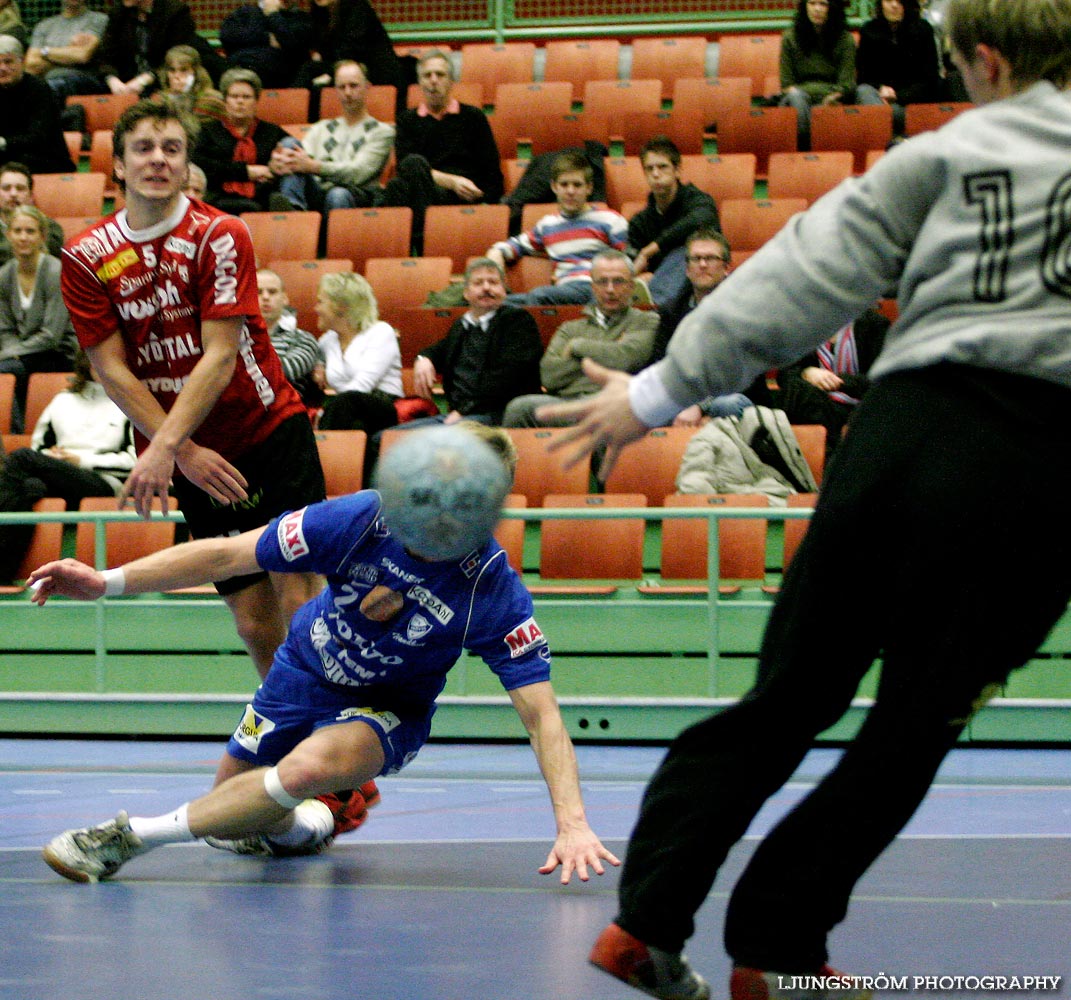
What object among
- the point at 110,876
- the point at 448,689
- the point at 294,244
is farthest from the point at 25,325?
the point at 110,876

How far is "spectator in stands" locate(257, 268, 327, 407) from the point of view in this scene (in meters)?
7.80

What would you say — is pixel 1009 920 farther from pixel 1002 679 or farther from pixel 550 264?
pixel 550 264

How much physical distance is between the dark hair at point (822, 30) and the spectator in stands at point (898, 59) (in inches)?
8.8

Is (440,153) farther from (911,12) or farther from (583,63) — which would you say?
(911,12)

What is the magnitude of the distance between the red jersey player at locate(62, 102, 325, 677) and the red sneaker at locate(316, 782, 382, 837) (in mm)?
558

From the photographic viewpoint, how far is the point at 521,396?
763 centimetres

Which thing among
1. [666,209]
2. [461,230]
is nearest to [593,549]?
[666,209]

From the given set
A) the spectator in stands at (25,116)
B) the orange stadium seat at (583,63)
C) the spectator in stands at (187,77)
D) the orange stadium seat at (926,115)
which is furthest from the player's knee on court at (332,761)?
the orange stadium seat at (583,63)

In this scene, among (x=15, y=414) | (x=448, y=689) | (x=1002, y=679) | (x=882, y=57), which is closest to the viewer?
(x=1002, y=679)

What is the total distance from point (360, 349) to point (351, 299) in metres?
0.26

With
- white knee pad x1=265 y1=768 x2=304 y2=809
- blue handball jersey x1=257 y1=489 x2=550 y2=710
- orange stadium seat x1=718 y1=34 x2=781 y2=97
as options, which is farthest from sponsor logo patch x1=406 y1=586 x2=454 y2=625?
orange stadium seat x1=718 y1=34 x2=781 y2=97

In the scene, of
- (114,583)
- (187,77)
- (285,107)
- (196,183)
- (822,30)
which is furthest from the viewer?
(285,107)

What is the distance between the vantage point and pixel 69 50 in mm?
12375

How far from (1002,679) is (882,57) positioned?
29.6 feet
